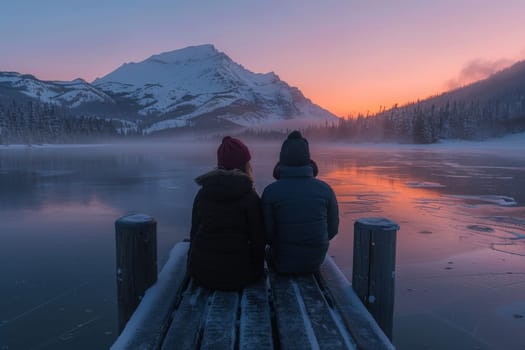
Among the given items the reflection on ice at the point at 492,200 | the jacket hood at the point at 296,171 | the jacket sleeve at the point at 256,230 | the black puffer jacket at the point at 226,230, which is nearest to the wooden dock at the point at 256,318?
the black puffer jacket at the point at 226,230

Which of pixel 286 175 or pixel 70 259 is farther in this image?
pixel 70 259

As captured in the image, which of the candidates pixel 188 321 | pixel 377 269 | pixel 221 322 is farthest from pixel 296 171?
pixel 188 321

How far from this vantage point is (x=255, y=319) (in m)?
3.22

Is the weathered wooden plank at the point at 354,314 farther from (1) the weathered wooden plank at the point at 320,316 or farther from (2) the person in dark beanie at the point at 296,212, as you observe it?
(2) the person in dark beanie at the point at 296,212

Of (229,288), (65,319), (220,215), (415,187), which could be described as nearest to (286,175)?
(220,215)

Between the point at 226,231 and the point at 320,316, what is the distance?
3.73ft

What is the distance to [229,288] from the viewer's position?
12.4ft

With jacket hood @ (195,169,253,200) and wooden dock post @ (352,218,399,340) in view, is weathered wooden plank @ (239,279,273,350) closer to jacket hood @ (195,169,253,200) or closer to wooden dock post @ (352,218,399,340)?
jacket hood @ (195,169,253,200)

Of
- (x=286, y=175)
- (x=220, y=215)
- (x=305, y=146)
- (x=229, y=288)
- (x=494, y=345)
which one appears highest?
(x=305, y=146)

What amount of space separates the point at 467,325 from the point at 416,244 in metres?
3.60

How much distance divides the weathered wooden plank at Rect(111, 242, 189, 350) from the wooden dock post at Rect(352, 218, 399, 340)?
184cm

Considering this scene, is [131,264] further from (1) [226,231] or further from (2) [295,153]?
(2) [295,153]

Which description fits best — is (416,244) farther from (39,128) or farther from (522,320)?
(39,128)

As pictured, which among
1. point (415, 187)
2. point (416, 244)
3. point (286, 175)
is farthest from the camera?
point (415, 187)
